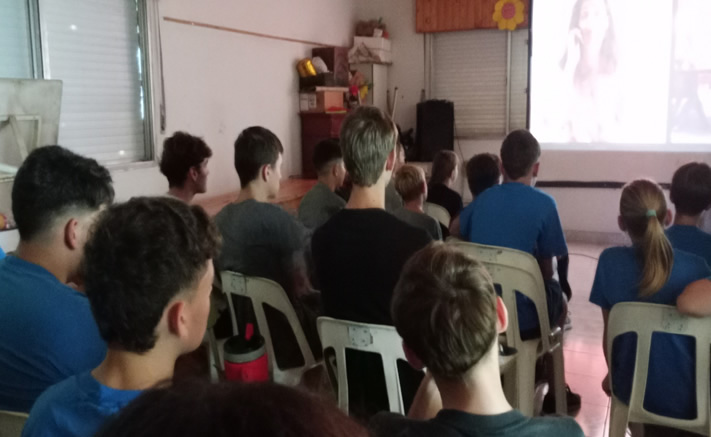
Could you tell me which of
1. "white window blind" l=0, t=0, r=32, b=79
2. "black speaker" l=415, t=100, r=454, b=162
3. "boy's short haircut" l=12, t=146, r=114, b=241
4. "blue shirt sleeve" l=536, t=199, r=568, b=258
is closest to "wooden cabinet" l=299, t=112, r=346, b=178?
"black speaker" l=415, t=100, r=454, b=162

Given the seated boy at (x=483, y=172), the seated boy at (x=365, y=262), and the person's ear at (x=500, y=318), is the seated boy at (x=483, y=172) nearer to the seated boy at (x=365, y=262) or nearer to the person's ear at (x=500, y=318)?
the seated boy at (x=365, y=262)

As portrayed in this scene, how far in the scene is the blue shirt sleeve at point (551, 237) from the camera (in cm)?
269

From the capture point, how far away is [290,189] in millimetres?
5289

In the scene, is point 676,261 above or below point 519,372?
above

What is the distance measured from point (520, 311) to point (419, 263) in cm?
144

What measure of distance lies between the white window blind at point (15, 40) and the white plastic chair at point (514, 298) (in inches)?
110

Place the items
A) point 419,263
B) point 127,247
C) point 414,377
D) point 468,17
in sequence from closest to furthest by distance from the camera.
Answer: point 127,247
point 419,263
point 414,377
point 468,17

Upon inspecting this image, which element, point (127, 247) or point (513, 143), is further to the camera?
point (513, 143)

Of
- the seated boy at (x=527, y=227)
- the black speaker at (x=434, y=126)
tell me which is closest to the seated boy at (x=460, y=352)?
the seated boy at (x=527, y=227)

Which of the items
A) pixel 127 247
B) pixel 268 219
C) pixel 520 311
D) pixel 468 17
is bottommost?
pixel 520 311

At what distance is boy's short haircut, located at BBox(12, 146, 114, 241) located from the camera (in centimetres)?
154

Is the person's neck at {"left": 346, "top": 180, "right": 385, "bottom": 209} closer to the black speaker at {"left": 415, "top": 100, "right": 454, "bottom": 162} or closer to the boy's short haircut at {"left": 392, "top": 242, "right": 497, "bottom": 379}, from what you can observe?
the boy's short haircut at {"left": 392, "top": 242, "right": 497, "bottom": 379}

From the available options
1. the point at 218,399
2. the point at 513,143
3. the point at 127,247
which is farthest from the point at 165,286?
the point at 513,143

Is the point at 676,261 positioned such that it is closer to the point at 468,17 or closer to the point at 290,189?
the point at 290,189
